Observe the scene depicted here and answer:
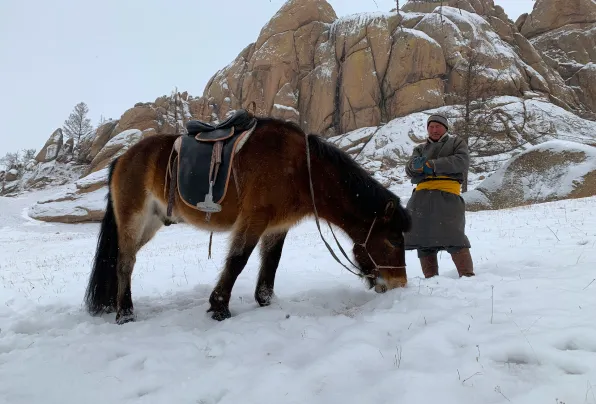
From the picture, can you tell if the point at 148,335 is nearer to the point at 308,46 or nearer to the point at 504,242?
the point at 504,242

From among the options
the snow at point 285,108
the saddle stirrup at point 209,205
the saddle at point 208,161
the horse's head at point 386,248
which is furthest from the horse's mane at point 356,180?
the snow at point 285,108

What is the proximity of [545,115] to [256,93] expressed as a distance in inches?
1102

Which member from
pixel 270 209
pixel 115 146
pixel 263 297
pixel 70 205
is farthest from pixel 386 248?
pixel 115 146

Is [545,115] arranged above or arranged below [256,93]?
below

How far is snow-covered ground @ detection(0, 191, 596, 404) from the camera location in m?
1.84

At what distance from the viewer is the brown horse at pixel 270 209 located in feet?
11.4

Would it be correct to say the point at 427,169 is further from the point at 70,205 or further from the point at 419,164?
the point at 70,205

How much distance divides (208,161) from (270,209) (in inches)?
34.5

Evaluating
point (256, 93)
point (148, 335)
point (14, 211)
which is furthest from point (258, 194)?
point (256, 93)

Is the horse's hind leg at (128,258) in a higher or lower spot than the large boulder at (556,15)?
lower

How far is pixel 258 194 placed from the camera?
3.48 m

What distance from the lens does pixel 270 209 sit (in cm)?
346

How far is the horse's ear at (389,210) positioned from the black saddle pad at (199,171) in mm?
1649

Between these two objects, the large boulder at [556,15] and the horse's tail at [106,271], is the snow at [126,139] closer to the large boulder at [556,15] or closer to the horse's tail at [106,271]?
the horse's tail at [106,271]
